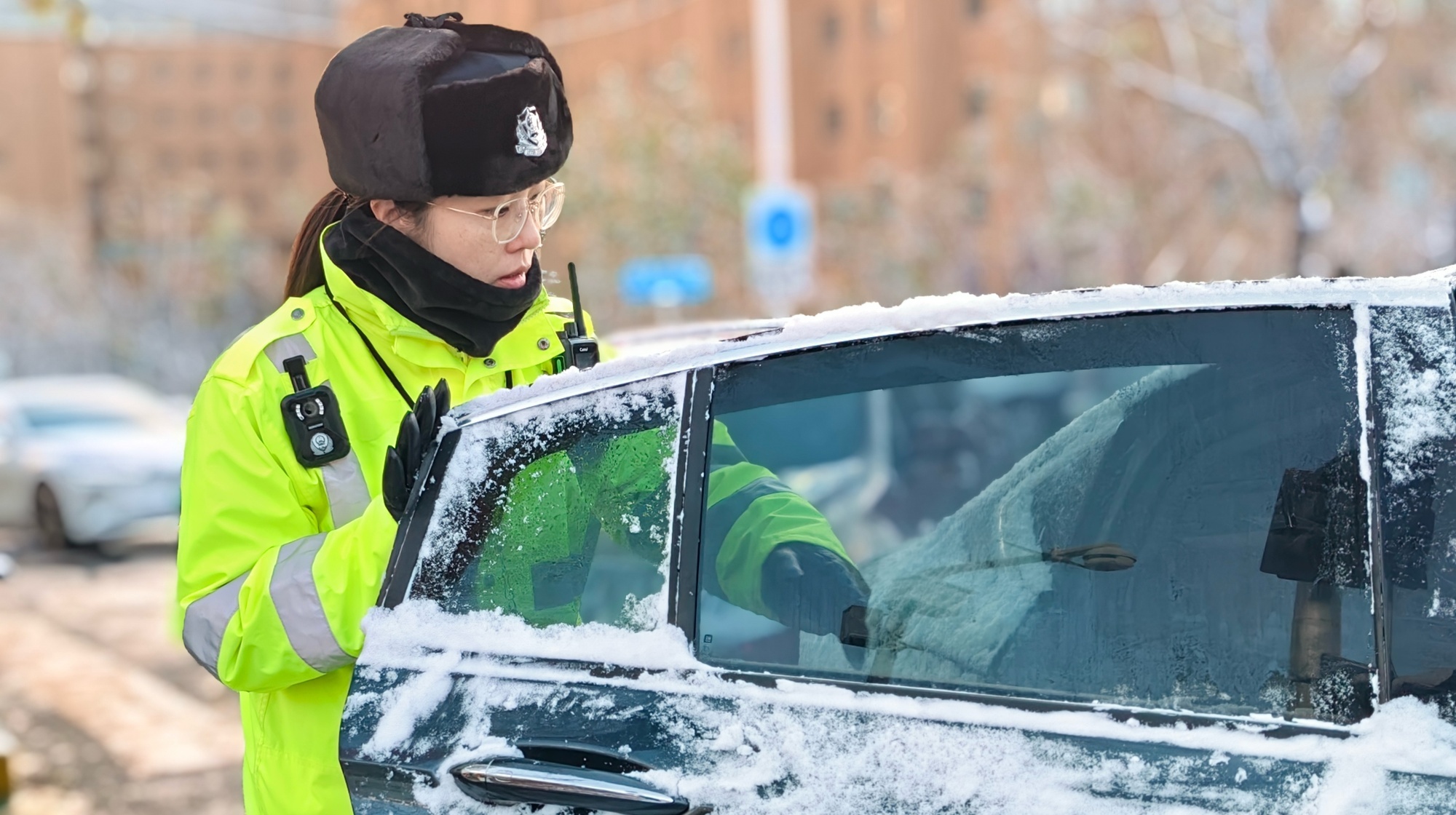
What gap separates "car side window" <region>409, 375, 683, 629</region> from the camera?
5.77 feet

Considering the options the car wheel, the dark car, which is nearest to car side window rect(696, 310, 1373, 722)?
the dark car

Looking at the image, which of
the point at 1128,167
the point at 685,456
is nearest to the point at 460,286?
the point at 685,456

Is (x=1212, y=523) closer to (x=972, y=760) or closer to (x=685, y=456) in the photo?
(x=972, y=760)

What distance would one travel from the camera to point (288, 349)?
196cm

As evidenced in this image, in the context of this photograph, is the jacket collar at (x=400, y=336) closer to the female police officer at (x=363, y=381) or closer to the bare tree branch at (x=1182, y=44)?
the female police officer at (x=363, y=381)

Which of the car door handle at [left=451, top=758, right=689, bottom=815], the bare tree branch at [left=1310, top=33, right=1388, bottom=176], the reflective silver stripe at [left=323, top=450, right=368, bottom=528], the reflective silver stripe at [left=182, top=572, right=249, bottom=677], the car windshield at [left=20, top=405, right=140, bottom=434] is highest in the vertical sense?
A: the bare tree branch at [left=1310, top=33, right=1388, bottom=176]

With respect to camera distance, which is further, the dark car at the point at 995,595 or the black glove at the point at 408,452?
the black glove at the point at 408,452

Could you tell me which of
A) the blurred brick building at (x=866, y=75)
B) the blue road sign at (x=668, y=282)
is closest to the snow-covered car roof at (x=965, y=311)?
the blue road sign at (x=668, y=282)

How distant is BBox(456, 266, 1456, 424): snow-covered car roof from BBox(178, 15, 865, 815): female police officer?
8.2 inches

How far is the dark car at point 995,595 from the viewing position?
1.46 meters

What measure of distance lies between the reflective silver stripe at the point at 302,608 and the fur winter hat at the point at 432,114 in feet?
1.75

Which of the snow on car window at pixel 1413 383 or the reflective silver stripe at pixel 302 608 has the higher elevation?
the snow on car window at pixel 1413 383

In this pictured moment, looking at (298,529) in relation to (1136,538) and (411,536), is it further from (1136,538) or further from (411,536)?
(1136,538)

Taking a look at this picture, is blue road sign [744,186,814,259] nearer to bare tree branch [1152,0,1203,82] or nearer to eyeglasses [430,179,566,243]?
eyeglasses [430,179,566,243]
